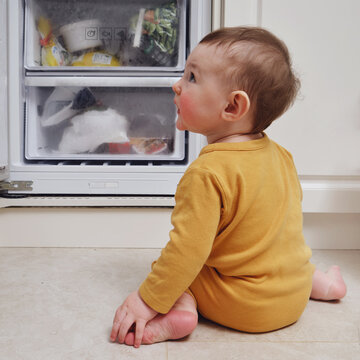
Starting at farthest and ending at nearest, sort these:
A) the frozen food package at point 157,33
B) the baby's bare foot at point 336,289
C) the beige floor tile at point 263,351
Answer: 1. the frozen food package at point 157,33
2. the baby's bare foot at point 336,289
3. the beige floor tile at point 263,351

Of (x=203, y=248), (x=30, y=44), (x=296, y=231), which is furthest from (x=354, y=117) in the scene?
(x=30, y=44)

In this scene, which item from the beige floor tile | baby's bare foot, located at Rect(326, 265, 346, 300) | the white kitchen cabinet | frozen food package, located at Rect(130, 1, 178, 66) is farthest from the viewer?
frozen food package, located at Rect(130, 1, 178, 66)

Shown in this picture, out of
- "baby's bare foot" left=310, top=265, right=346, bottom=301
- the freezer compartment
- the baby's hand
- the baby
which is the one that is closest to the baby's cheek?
the baby

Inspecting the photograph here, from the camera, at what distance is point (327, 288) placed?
0.99m

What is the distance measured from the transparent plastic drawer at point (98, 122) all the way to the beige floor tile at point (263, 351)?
0.77 m

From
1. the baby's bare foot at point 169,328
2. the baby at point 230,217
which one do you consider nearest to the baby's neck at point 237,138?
the baby at point 230,217

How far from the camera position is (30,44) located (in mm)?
1418

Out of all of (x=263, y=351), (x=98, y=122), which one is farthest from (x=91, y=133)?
(x=263, y=351)

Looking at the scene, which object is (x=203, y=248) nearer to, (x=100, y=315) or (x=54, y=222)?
(x=100, y=315)

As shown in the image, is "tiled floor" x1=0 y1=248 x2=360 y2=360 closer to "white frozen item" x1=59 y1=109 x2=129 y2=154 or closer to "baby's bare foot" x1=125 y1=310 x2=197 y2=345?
"baby's bare foot" x1=125 y1=310 x2=197 y2=345

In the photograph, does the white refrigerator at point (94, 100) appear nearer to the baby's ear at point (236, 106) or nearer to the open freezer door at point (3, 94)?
the open freezer door at point (3, 94)

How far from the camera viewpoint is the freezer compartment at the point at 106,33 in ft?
4.75

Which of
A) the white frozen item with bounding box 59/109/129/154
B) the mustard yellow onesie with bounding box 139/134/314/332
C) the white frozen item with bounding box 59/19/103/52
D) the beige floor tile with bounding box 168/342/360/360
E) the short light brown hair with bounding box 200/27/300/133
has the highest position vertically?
the white frozen item with bounding box 59/19/103/52

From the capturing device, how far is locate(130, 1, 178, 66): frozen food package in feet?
4.74
